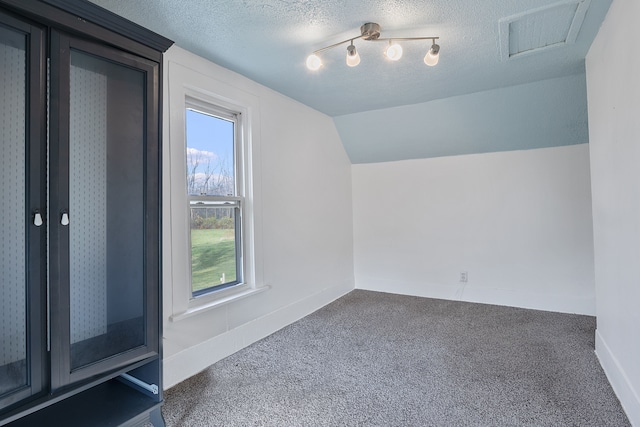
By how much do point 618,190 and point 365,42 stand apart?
1730mm

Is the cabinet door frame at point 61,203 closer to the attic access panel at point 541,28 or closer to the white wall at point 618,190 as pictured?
the attic access panel at point 541,28

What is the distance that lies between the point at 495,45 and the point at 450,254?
2.49m

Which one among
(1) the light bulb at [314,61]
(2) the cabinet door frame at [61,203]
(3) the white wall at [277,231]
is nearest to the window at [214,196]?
(3) the white wall at [277,231]

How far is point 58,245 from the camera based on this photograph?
4.40 feet

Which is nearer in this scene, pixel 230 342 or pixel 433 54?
pixel 433 54

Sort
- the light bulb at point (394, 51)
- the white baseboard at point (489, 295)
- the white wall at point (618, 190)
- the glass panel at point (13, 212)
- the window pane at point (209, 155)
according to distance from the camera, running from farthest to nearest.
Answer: the white baseboard at point (489, 295) < the window pane at point (209, 155) < the light bulb at point (394, 51) < the white wall at point (618, 190) < the glass panel at point (13, 212)

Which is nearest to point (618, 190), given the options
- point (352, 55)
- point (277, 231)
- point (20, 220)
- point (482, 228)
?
point (352, 55)

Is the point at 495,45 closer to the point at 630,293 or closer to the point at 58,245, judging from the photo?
the point at 630,293

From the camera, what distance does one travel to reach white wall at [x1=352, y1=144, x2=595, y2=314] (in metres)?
3.49

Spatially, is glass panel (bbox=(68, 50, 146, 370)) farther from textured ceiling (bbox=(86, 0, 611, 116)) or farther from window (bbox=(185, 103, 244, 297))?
window (bbox=(185, 103, 244, 297))

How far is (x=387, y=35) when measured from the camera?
210 cm

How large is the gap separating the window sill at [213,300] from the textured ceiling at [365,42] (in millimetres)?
1766

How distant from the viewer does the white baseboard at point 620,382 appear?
1.69 meters

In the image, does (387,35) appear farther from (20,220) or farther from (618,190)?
(20,220)
